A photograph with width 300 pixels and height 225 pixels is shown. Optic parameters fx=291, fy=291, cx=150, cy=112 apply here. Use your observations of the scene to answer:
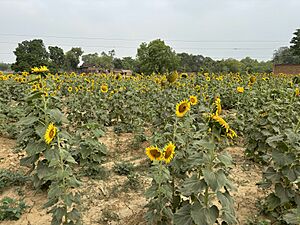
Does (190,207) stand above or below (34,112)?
below

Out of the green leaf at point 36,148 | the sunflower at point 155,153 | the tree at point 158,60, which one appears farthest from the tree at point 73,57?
the sunflower at point 155,153

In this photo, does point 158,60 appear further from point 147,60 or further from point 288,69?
point 288,69

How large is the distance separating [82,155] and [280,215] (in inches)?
97.5

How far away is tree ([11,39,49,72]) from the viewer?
26.0 m

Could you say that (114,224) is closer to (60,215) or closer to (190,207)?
(60,215)

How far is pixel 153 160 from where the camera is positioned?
245 centimetres

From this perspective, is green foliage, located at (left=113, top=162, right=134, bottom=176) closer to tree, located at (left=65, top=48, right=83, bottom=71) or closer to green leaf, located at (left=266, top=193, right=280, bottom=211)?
green leaf, located at (left=266, top=193, right=280, bottom=211)

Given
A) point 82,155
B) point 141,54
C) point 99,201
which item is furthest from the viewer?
point 141,54

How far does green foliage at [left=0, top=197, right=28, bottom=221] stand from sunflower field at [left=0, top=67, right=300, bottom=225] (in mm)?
74

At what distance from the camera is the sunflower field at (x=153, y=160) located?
2145 millimetres

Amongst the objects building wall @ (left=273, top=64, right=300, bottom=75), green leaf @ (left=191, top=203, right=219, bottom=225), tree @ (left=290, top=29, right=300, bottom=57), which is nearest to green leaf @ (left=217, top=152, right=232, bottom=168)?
green leaf @ (left=191, top=203, right=219, bottom=225)

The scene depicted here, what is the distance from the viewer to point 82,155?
3928 mm

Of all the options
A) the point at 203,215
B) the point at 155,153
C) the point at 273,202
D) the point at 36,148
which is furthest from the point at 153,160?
the point at 273,202

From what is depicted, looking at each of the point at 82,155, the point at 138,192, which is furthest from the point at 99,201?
the point at 82,155
